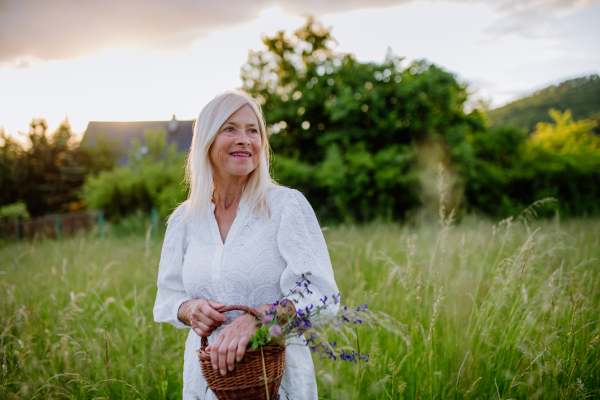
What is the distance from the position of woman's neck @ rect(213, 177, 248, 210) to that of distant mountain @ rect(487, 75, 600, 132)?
3008 cm

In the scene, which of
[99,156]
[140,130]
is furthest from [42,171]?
[140,130]

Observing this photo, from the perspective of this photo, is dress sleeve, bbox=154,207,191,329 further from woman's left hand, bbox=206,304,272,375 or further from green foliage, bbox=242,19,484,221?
green foliage, bbox=242,19,484,221

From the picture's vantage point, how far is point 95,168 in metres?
15.4

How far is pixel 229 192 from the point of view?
68.4 inches

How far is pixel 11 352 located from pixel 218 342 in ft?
8.32

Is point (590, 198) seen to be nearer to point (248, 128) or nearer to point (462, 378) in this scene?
point (462, 378)

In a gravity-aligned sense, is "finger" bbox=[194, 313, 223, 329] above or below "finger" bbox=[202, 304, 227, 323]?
below

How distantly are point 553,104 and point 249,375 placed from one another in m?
42.8

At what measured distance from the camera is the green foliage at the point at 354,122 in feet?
28.5

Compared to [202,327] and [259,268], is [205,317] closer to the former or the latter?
[202,327]

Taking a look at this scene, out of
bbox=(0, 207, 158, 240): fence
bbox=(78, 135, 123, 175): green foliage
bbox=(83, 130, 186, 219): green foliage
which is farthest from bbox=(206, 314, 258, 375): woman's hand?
bbox=(78, 135, 123, 175): green foliage

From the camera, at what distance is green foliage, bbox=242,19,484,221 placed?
28.5 ft

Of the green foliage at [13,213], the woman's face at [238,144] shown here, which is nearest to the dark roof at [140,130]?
the green foliage at [13,213]

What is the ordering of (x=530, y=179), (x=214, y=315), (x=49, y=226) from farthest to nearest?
(x=530, y=179) → (x=49, y=226) → (x=214, y=315)
